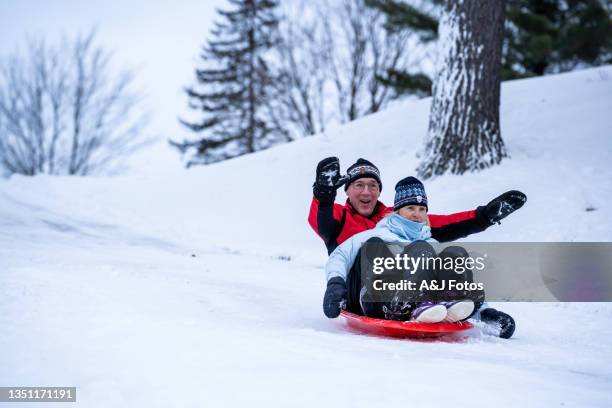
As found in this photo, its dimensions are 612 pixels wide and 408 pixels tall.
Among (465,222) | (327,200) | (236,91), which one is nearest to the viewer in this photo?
(327,200)

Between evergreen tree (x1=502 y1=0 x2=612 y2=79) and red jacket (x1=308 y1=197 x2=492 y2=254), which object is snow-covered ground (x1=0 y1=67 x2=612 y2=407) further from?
evergreen tree (x1=502 y1=0 x2=612 y2=79)

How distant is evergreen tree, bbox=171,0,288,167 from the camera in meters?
21.2

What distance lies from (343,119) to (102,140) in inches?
351

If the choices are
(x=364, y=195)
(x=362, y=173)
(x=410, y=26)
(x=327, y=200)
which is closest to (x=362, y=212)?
→ (x=364, y=195)

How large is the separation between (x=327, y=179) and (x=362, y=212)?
0.58 metres

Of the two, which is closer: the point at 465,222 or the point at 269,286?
the point at 465,222

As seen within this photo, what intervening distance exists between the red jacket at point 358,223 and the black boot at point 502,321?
63cm

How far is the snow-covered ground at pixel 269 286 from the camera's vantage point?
1.90 metres

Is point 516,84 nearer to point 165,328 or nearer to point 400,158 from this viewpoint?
point 400,158

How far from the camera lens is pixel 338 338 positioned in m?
2.79

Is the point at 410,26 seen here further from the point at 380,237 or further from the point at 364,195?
the point at 380,237

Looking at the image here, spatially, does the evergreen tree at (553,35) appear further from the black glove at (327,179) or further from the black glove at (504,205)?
the black glove at (327,179)

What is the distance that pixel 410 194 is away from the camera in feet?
10.9

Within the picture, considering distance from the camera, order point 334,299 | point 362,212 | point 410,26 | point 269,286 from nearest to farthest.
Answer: point 334,299
point 362,212
point 269,286
point 410,26
